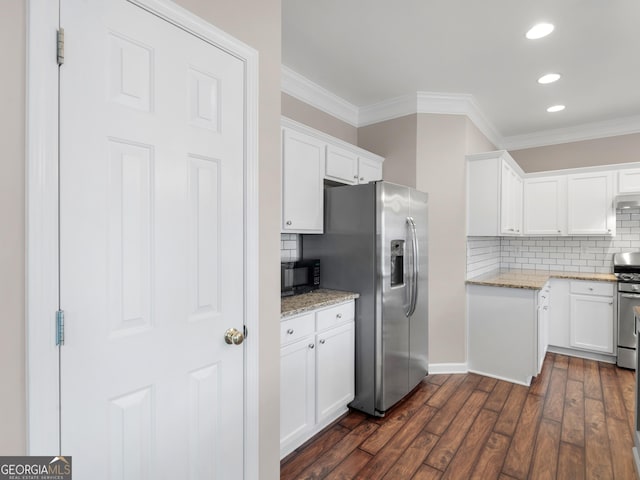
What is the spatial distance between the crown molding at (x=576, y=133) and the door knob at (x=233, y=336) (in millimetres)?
4796

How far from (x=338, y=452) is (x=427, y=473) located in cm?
55

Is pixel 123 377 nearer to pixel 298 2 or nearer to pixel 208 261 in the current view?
pixel 208 261

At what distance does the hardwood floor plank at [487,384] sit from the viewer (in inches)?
120

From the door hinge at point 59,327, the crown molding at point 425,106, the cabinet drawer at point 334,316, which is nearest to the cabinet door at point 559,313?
the crown molding at point 425,106

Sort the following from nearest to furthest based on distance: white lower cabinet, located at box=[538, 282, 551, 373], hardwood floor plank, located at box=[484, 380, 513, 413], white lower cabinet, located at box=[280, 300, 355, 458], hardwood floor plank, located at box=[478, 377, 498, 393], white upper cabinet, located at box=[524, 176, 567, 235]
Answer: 1. white lower cabinet, located at box=[280, 300, 355, 458]
2. hardwood floor plank, located at box=[484, 380, 513, 413]
3. hardwood floor plank, located at box=[478, 377, 498, 393]
4. white lower cabinet, located at box=[538, 282, 551, 373]
5. white upper cabinet, located at box=[524, 176, 567, 235]

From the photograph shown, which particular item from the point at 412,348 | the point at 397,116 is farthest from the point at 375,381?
the point at 397,116

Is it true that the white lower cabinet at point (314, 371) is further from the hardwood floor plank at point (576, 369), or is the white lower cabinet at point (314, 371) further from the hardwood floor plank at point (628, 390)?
the hardwood floor plank at point (576, 369)

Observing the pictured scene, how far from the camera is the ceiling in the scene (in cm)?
217

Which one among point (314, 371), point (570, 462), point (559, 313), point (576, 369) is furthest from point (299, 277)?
point (559, 313)

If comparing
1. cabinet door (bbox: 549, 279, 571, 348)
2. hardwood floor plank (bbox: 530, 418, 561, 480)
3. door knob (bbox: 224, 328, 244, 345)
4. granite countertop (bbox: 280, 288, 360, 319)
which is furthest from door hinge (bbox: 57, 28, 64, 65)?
cabinet door (bbox: 549, 279, 571, 348)

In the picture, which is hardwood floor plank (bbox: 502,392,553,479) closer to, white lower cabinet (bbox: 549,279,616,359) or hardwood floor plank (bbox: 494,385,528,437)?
hardwood floor plank (bbox: 494,385,528,437)

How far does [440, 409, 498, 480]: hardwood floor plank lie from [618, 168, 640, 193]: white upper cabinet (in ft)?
10.1

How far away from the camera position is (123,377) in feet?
3.49

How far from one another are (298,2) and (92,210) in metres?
1.88
